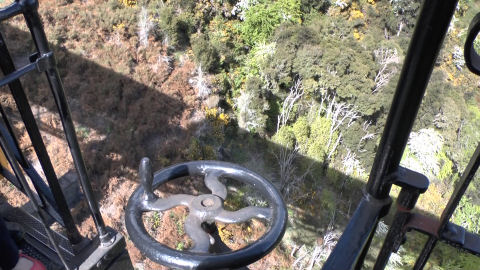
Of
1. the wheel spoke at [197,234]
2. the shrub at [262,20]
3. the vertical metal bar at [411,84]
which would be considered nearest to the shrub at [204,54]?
the shrub at [262,20]

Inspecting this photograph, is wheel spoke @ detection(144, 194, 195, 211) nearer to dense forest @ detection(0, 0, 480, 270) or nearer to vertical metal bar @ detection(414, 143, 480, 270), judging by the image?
vertical metal bar @ detection(414, 143, 480, 270)

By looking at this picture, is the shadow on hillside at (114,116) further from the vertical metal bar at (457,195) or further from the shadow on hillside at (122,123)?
the vertical metal bar at (457,195)

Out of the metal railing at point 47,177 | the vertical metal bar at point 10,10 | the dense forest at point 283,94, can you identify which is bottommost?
the dense forest at point 283,94

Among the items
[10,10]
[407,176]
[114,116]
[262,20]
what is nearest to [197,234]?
[407,176]

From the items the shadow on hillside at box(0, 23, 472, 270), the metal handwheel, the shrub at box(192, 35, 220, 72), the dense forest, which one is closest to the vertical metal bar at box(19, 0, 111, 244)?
the metal handwheel

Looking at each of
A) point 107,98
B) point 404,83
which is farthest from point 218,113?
point 404,83

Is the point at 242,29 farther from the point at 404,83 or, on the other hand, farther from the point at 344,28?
the point at 404,83

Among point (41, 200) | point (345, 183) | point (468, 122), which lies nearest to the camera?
point (41, 200)
